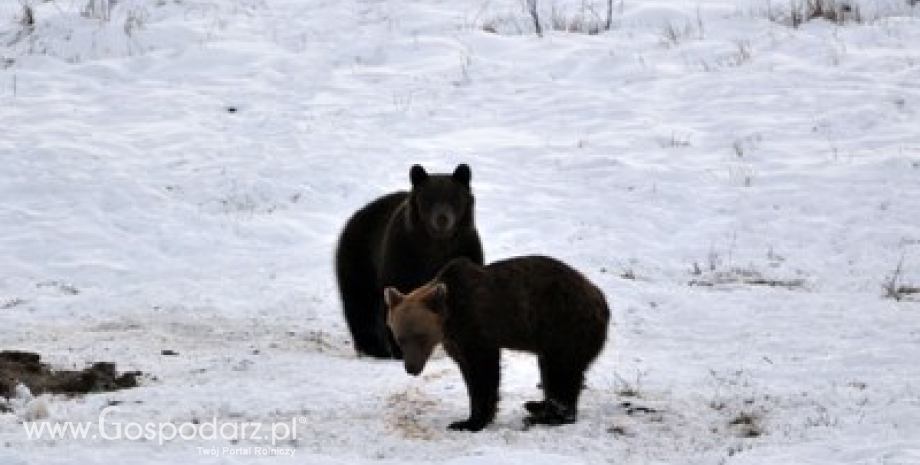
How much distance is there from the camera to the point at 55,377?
29.7ft

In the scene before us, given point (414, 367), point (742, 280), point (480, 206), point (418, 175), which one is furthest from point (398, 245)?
point (480, 206)

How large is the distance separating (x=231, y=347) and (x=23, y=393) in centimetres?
240

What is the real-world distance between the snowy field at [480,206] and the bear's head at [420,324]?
1.51 ft

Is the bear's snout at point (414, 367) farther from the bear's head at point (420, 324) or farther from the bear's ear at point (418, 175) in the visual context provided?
the bear's ear at point (418, 175)

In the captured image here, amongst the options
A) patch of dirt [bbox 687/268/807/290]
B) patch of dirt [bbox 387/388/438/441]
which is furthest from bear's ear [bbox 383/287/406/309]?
patch of dirt [bbox 687/268/807/290]

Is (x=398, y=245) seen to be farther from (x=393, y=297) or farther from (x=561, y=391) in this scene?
(x=561, y=391)

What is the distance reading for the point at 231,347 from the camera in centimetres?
1059

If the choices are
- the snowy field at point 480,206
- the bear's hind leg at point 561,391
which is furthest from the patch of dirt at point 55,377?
the bear's hind leg at point 561,391

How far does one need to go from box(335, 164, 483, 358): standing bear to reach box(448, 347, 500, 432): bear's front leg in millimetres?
2045

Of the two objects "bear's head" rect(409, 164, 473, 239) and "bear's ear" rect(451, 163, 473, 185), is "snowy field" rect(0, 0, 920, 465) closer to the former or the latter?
"bear's head" rect(409, 164, 473, 239)

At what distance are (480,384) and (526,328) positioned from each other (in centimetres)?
45

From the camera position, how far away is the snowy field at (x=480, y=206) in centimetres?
830

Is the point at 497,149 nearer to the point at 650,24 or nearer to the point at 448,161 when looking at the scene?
the point at 448,161

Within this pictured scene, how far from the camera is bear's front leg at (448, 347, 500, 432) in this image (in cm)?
798
